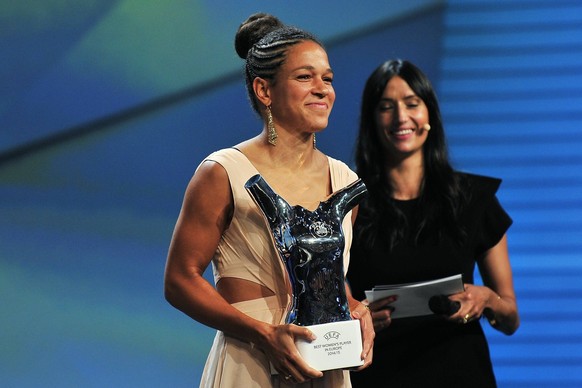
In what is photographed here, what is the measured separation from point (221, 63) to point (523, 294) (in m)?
1.58

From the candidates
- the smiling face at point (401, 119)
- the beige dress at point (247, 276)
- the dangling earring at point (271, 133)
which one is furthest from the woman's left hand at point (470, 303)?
the dangling earring at point (271, 133)

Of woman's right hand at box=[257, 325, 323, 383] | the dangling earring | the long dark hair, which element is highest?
the long dark hair

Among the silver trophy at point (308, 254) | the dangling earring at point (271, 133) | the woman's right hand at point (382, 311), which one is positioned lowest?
the silver trophy at point (308, 254)

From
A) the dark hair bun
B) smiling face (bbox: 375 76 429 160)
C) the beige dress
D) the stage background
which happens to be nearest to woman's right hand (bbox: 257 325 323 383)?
the beige dress

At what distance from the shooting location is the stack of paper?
262 cm

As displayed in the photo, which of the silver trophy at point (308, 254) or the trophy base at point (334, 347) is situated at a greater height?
the silver trophy at point (308, 254)

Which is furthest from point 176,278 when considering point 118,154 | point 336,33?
point 336,33

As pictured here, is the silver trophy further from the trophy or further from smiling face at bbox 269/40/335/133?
smiling face at bbox 269/40/335/133

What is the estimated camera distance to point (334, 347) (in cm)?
179

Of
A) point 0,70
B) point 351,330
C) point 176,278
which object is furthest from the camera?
point 0,70

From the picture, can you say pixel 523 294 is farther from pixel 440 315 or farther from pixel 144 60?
pixel 144 60

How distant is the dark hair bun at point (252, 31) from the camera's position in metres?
2.16

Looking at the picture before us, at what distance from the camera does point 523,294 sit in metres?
4.06

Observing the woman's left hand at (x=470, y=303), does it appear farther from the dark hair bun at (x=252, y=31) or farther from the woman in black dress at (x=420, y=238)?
the dark hair bun at (x=252, y=31)
